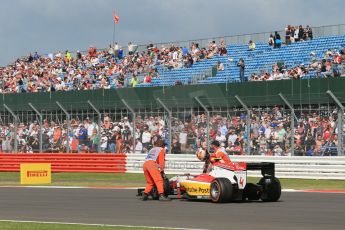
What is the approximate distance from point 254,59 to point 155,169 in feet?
64.9

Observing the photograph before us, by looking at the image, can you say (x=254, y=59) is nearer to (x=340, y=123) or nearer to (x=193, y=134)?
(x=193, y=134)

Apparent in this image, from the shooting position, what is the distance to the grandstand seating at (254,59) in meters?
35.2

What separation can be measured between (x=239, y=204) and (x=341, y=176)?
379 inches

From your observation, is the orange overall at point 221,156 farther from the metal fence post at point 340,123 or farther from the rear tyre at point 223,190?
the metal fence post at point 340,123

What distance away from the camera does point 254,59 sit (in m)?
37.8

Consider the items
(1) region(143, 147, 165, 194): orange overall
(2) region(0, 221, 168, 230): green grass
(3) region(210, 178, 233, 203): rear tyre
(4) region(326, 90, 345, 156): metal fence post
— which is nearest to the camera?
(2) region(0, 221, 168, 230): green grass

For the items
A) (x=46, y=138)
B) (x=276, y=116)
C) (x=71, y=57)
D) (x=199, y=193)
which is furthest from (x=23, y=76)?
(x=199, y=193)

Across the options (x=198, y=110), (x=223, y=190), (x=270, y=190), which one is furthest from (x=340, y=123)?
(x=223, y=190)

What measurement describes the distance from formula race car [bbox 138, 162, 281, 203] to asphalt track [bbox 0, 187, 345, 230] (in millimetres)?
240

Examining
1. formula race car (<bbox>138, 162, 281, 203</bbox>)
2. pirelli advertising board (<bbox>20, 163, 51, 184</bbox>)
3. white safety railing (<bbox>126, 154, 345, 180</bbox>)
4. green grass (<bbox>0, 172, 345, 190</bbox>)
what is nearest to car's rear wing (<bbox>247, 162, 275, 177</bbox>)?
formula race car (<bbox>138, 162, 281, 203</bbox>)

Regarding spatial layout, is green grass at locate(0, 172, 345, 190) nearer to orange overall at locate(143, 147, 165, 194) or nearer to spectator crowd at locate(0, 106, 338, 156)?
spectator crowd at locate(0, 106, 338, 156)

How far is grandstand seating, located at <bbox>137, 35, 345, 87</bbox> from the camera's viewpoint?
115 feet

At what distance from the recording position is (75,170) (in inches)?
1341

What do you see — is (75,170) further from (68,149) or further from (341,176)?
(341,176)
